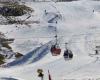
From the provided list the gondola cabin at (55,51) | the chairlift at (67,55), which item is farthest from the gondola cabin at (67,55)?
the gondola cabin at (55,51)

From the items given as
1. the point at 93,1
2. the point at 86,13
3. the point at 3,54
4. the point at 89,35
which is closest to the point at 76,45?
the point at 89,35

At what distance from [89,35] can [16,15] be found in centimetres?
614

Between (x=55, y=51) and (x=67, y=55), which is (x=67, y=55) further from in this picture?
(x=55, y=51)

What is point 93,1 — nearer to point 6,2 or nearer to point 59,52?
point 6,2

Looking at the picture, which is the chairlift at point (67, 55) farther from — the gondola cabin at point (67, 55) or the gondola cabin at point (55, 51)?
the gondola cabin at point (55, 51)

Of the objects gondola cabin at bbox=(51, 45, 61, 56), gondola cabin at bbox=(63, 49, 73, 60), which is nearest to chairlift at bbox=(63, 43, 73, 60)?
gondola cabin at bbox=(63, 49, 73, 60)

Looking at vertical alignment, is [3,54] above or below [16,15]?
below

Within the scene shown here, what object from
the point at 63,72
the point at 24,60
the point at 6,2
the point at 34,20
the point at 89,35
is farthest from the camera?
the point at 6,2

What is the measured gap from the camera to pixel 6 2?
30703 mm

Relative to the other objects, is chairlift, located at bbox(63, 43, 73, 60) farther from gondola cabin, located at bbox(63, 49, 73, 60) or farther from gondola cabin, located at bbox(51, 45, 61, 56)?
gondola cabin, located at bbox(51, 45, 61, 56)

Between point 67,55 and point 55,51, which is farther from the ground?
point 55,51

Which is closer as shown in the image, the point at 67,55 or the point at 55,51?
the point at 67,55

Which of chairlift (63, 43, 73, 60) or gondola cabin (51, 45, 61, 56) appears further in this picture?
gondola cabin (51, 45, 61, 56)

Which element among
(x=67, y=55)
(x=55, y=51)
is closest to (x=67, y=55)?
(x=67, y=55)
